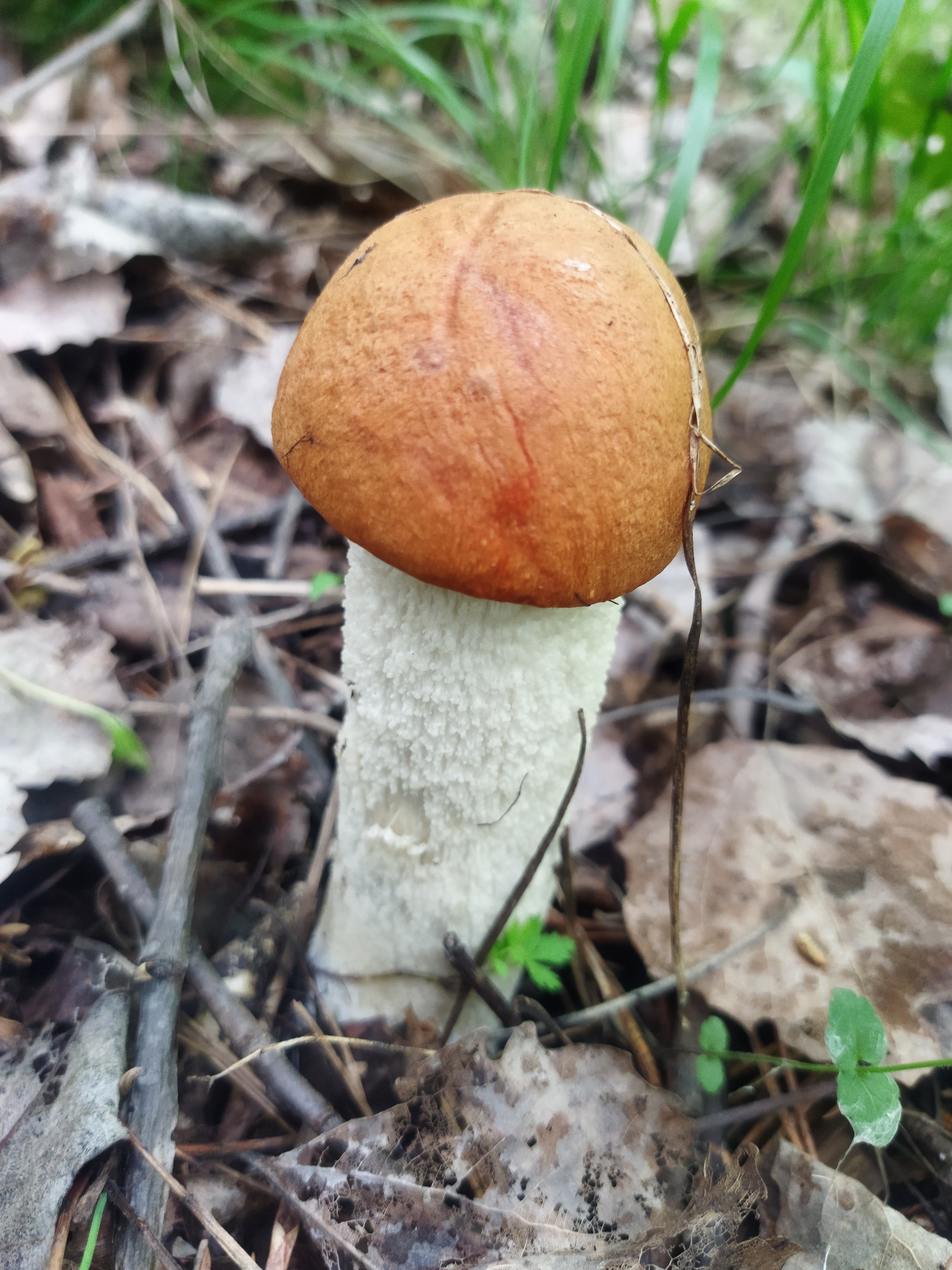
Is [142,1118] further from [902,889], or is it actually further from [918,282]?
[918,282]

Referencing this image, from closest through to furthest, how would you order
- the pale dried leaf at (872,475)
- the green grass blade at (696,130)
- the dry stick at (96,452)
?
the green grass blade at (696,130)
the dry stick at (96,452)
the pale dried leaf at (872,475)

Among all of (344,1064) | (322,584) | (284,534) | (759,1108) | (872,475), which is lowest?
(344,1064)

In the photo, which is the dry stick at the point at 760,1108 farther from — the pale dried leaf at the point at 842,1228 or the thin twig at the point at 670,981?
the thin twig at the point at 670,981

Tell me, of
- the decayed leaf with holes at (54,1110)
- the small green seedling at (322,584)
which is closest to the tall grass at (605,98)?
the small green seedling at (322,584)

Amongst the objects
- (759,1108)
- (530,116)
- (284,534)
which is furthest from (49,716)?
(530,116)

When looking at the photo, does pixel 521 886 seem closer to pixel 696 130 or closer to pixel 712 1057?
pixel 712 1057

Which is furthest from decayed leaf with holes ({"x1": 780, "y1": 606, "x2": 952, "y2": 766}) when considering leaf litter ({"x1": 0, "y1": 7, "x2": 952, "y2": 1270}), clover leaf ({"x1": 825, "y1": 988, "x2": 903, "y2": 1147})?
clover leaf ({"x1": 825, "y1": 988, "x2": 903, "y2": 1147})
